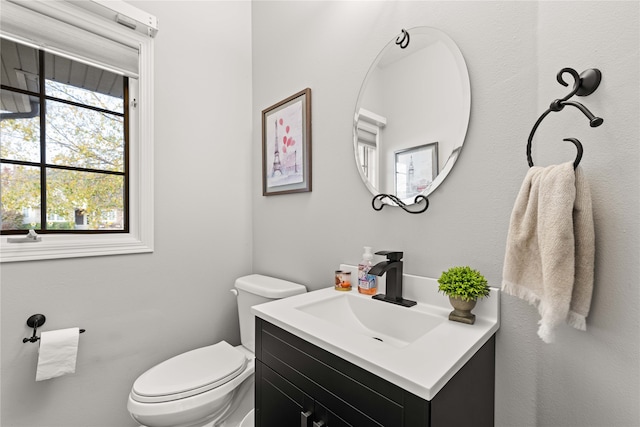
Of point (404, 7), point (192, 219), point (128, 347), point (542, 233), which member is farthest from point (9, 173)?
point (542, 233)

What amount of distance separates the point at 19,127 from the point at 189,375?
1354 millimetres

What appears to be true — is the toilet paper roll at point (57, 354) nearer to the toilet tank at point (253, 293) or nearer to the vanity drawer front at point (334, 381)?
the toilet tank at point (253, 293)

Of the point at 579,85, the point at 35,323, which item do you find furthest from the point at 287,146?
the point at 35,323

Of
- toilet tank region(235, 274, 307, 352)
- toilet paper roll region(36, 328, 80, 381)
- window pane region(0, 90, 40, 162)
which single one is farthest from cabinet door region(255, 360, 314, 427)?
window pane region(0, 90, 40, 162)

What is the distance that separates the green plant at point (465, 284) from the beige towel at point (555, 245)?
121 millimetres

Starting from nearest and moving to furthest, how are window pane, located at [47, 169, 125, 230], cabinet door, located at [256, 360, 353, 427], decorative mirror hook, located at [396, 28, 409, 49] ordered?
cabinet door, located at [256, 360, 353, 427] < decorative mirror hook, located at [396, 28, 409, 49] < window pane, located at [47, 169, 125, 230]

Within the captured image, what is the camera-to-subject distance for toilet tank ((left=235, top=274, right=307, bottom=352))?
4.53 feet

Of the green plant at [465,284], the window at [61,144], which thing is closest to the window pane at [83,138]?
the window at [61,144]

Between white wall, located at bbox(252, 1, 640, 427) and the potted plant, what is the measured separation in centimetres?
7

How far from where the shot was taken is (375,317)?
106 cm

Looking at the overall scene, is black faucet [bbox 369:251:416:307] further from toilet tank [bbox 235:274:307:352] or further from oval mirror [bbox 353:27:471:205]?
toilet tank [bbox 235:274:307:352]

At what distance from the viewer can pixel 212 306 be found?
1701 mm

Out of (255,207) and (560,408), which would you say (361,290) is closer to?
(560,408)

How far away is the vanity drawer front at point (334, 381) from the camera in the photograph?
2.00 feet
